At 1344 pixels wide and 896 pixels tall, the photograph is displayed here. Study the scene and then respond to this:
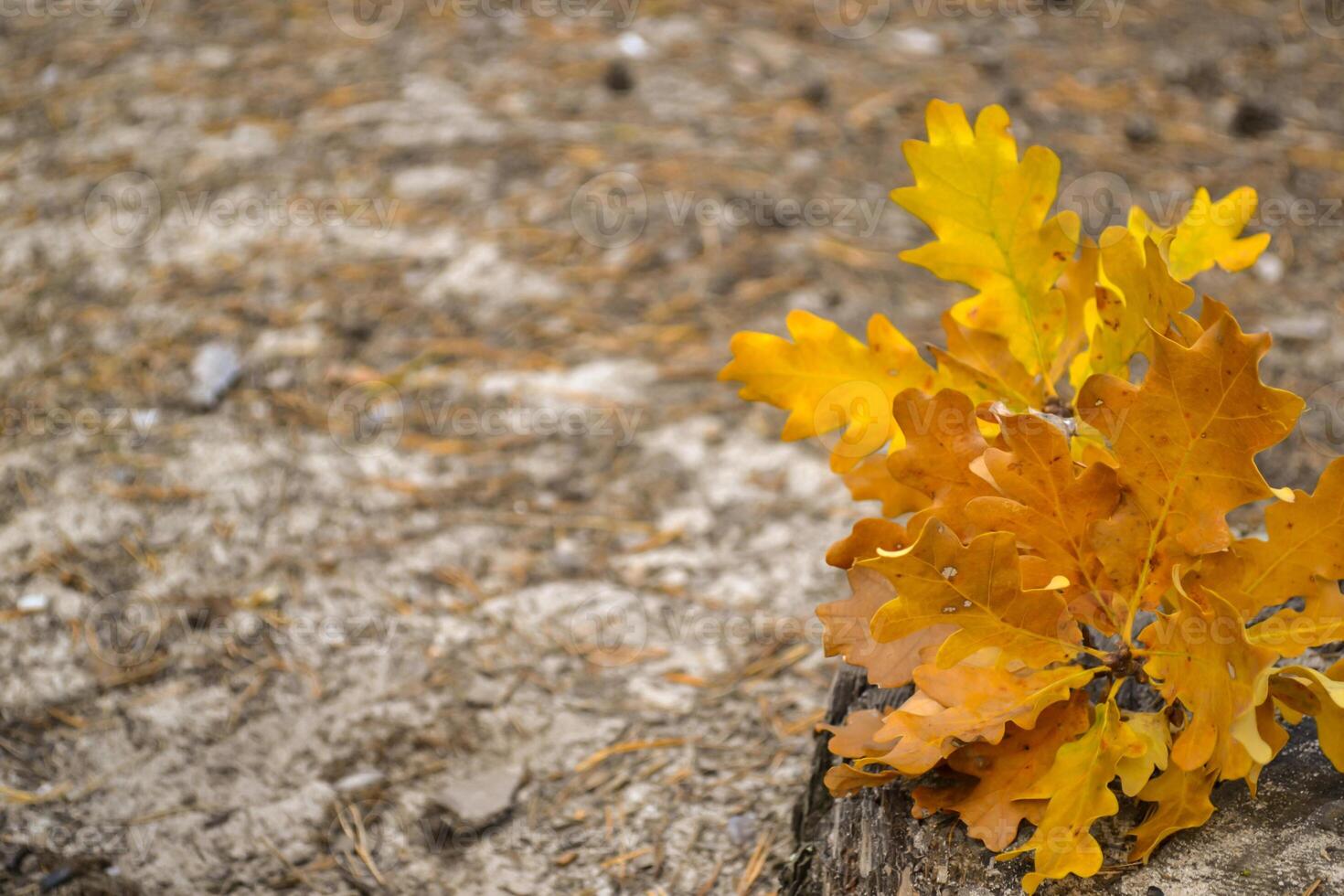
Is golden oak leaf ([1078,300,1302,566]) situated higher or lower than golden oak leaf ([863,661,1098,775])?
higher

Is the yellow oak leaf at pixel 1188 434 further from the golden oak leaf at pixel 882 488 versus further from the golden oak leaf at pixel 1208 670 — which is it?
the golden oak leaf at pixel 882 488

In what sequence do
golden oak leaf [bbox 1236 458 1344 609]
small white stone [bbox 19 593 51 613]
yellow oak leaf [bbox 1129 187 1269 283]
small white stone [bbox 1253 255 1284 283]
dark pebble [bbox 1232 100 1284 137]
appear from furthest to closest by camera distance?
1. dark pebble [bbox 1232 100 1284 137]
2. small white stone [bbox 1253 255 1284 283]
3. small white stone [bbox 19 593 51 613]
4. yellow oak leaf [bbox 1129 187 1269 283]
5. golden oak leaf [bbox 1236 458 1344 609]

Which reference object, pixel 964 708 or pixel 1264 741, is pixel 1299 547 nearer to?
pixel 1264 741

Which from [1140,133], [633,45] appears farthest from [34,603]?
[1140,133]

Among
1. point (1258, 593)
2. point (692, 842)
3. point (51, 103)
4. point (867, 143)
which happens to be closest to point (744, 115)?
point (867, 143)

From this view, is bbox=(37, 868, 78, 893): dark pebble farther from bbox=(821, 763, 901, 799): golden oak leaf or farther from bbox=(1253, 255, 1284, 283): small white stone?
bbox=(1253, 255, 1284, 283): small white stone

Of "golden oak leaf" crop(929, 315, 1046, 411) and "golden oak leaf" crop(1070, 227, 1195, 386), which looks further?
"golden oak leaf" crop(929, 315, 1046, 411)

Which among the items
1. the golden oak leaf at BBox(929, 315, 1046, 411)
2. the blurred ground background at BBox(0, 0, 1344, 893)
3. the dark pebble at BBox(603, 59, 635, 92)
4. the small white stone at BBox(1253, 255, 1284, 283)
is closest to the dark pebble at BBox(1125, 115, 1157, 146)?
the blurred ground background at BBox(0, 0, 1344, 893)
